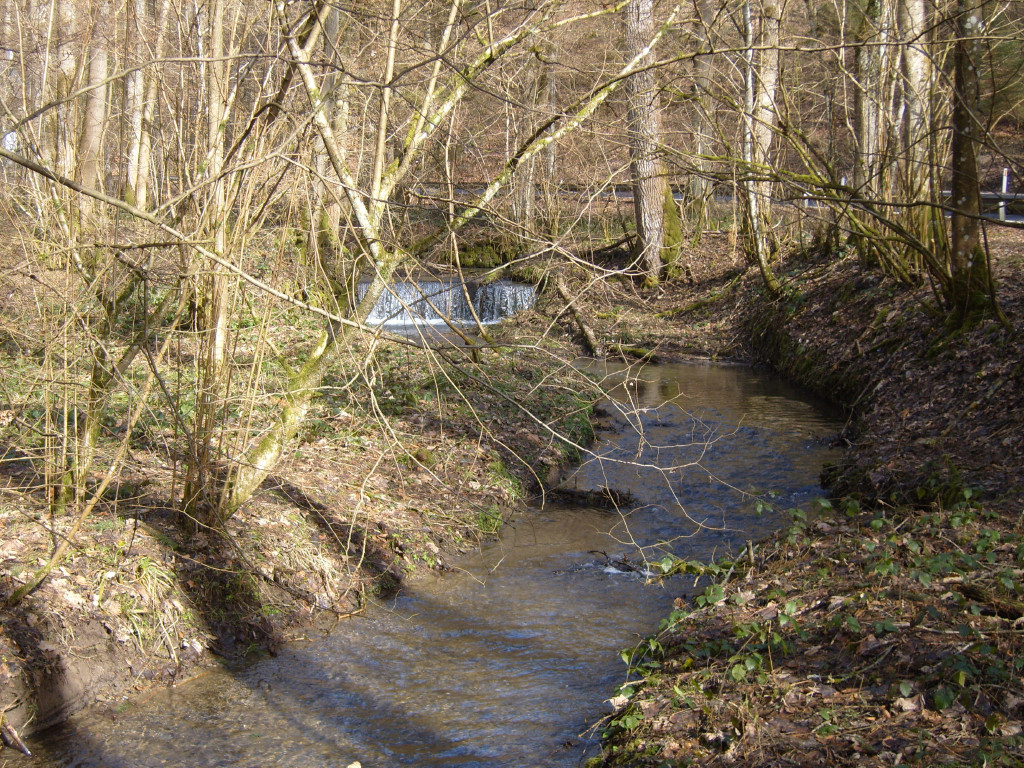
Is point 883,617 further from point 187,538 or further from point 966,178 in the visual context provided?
point 966,178

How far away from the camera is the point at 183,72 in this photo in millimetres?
4883

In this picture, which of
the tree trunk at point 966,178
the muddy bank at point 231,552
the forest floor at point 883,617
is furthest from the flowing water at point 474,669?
the tree trunk at point 966,178

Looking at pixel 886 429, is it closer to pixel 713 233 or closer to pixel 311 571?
pixel 311 571

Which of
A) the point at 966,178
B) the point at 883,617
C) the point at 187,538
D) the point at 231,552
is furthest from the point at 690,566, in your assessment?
the point at 966,178

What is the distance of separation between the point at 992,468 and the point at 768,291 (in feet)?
32.6

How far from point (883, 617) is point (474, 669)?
2.50m

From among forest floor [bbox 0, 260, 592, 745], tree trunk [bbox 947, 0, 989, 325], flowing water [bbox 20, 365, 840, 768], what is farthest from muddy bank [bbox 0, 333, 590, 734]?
tree trunk [bbox 947, 0, 989, 325]

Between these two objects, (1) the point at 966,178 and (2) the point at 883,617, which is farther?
(1) the point at 966,178

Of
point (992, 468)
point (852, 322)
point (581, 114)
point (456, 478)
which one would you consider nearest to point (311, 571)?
point (456, 478)

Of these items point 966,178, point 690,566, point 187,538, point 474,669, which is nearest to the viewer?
point 474,669

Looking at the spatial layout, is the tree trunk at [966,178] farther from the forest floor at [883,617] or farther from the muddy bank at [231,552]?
the muddy bank at [231,552]

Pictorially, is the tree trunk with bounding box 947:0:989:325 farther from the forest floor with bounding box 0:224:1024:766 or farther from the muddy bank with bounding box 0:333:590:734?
the muddy bank with bounding box 0:333:590:734

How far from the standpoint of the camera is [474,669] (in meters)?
5.32

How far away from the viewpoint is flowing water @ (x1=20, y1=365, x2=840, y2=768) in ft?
14.7
